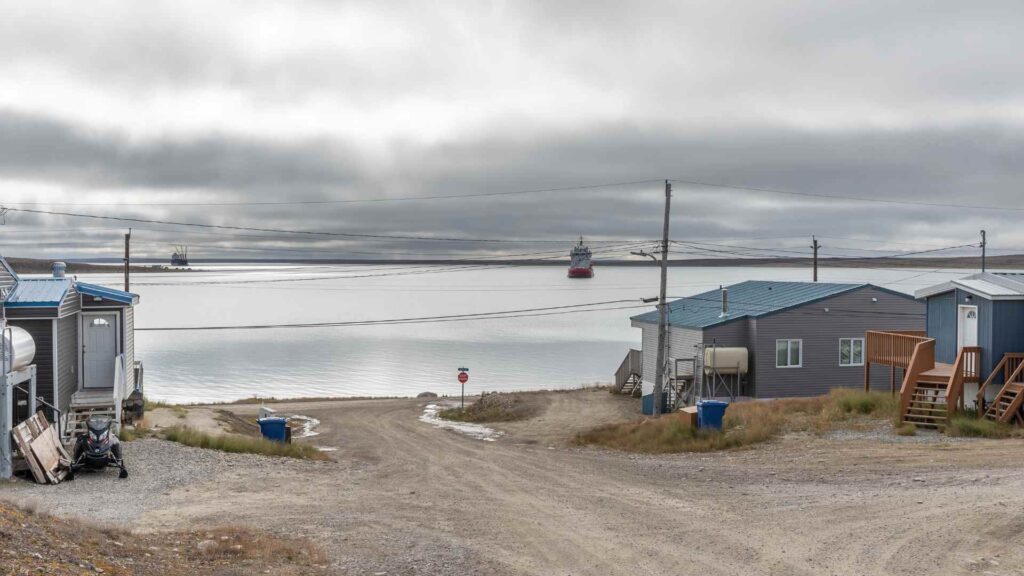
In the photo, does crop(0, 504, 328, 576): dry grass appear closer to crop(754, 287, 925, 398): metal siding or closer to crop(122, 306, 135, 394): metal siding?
crop(122, 306, 135, 394): metal siding

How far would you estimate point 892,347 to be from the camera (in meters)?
25.0

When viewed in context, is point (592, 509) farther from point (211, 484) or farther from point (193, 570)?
point (211, 484)

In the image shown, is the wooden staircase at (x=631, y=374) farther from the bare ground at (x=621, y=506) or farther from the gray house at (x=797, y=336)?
the bare ground at (x=621, y=506)

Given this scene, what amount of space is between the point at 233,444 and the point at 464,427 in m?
12.4

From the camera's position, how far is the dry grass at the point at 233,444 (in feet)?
66.8

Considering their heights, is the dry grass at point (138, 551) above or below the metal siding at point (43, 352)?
below

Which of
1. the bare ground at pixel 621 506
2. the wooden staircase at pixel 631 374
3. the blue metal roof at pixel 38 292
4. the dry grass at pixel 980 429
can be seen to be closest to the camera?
the bare ground at pixel 621 506

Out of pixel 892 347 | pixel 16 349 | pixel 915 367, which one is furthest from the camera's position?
pixel 892 347

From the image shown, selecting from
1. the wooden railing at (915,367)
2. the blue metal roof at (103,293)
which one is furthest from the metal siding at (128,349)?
the wooden railing at (915,367)

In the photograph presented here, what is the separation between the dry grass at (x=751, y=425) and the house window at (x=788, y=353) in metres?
7.19

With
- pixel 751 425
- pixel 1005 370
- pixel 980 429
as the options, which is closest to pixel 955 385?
pixel 1005 370

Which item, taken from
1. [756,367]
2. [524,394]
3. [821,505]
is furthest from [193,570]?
[524,394]

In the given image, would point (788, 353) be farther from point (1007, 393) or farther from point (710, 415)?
point (710, 415)

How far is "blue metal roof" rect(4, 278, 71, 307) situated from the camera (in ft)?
→ 64.9
